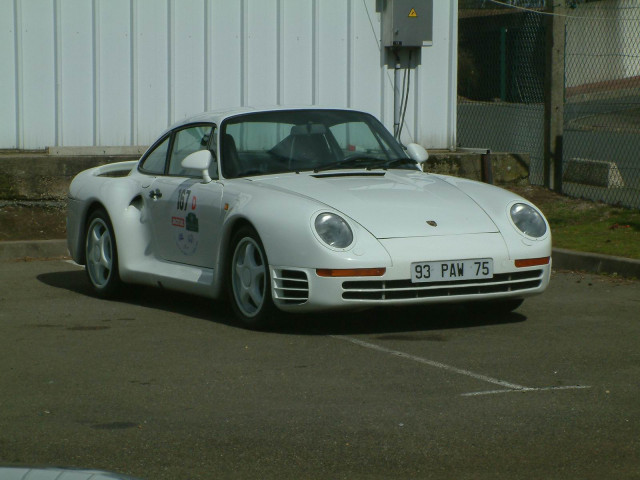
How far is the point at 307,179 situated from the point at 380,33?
22.9ft

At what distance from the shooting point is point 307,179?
695 cm

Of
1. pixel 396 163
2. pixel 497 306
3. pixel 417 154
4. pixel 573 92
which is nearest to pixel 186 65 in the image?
pixel 573 92

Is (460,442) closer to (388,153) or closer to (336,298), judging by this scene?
(336,298)

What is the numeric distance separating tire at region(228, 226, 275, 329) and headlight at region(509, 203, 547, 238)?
1513 mm

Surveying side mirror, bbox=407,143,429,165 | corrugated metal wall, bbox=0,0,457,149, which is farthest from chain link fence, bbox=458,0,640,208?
side mirror, bbox=407,143,429,165

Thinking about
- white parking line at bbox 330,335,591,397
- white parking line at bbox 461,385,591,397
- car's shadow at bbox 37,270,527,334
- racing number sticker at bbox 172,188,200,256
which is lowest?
car's shadow at bbox 37,270,527,334

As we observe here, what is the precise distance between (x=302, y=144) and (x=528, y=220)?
1.59 m

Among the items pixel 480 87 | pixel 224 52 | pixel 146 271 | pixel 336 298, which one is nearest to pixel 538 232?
pixel 336 298

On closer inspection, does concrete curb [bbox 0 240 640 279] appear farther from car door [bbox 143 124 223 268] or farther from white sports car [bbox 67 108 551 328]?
car door [bbox 143 124 223 268]

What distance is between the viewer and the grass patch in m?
9.62

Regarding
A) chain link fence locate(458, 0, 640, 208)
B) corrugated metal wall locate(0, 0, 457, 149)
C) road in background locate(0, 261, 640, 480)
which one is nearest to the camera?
road in background locate(0, 261, 640, 480)

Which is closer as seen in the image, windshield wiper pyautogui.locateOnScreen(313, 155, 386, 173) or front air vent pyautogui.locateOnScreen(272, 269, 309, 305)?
front air vent pyautogui.locateOnScreen(272, 269, 309, 305)

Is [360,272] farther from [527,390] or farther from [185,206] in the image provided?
[185,206]

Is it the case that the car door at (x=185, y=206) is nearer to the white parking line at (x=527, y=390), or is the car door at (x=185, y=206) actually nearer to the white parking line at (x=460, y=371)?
the white parking line at (x=460, y=371)
